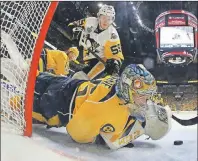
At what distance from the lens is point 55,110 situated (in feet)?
5.40

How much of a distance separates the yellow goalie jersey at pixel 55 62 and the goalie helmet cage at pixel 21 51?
3.24 ft

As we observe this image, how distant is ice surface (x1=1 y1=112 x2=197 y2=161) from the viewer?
949 millimetres

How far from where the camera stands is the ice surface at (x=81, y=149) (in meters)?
0.95

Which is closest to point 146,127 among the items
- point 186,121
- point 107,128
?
point 107,128

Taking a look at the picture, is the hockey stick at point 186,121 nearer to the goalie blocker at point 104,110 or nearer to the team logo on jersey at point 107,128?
the goalie blocker at point 104,110

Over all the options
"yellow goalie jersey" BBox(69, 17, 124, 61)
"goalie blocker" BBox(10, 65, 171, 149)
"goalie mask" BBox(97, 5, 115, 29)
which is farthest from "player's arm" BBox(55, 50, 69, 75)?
"goalie blocker" BBox(10, 65, 171, 149)

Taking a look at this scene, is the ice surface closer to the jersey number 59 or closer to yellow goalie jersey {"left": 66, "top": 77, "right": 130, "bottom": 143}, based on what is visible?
yellow goalie jersey {"left": 66, "top": 77, "right": 130, "bottom": 143}

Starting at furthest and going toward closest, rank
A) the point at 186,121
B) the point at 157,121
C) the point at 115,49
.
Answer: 1. the point at 115,49
2. the point at 186,121
3. the point at 157,121

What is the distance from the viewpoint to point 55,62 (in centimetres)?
243

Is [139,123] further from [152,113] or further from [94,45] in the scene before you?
[94,45]

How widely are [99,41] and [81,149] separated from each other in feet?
2.96

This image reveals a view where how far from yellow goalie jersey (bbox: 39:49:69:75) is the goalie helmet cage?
99cm

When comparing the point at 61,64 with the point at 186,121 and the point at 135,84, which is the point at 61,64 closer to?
the point at 186,121

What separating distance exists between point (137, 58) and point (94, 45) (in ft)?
3.30
